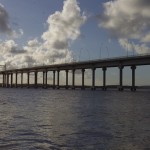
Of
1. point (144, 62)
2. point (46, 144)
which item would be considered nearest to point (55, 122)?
point (46, 144)

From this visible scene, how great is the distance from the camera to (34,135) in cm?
2355

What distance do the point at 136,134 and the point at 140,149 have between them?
16.7ft

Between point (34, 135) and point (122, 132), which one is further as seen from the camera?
point (122, 132)

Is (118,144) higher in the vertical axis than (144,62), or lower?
lower

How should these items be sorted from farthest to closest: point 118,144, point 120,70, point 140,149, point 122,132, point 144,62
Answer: point 120,70 < point 144,62 < point 122,132 < point 118,144 < point 140,149

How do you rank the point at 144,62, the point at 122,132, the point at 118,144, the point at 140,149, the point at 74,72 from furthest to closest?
the point at 74,72, the point at 144,62, the point at 122,132, the point at 118,144, the point at 140,149

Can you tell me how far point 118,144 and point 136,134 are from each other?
396cm

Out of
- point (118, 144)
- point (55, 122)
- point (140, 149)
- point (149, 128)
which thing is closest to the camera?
point (140, 149)

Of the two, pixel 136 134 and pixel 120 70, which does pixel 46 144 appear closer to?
pixel 136 134

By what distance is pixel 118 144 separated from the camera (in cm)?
2097

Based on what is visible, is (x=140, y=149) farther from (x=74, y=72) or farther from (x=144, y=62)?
(x=74, y=72)

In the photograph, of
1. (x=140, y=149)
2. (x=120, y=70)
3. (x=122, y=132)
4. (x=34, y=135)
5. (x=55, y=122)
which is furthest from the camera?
(x=120, y=70)

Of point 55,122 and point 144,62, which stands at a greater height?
point 144,62

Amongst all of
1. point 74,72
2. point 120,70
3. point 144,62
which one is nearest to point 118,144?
point 144,62
